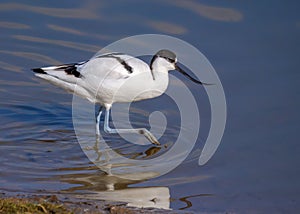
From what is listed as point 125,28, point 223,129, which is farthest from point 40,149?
point 125,28

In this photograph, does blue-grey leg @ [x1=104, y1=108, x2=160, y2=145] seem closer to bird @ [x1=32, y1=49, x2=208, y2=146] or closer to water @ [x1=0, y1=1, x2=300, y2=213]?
bird @ [x1=32, y1=49, x2=208, y2=146]

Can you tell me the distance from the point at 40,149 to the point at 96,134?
84cm

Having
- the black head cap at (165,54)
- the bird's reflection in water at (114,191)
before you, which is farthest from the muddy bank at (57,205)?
the black head cap at (165,54)

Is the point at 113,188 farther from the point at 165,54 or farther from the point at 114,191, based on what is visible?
the point at 165,54

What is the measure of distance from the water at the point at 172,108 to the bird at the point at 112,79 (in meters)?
0.44

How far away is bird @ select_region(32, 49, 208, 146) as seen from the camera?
27.3 feet

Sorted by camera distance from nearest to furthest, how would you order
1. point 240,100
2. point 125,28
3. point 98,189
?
1. point 98,189
2. point 240,100
3. point 125,28

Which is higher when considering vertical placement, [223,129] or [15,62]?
[15,62]

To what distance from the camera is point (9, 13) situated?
1145cm

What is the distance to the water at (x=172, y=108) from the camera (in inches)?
273

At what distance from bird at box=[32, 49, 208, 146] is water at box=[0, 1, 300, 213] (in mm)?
439

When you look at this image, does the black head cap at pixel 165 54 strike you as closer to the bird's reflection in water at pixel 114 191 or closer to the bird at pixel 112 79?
the bird at pixel 112 79

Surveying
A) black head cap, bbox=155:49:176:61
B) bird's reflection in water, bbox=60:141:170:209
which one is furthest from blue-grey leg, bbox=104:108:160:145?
black head cap, bbox=155:49:176:61

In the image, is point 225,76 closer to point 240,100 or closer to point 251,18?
point 240,100
